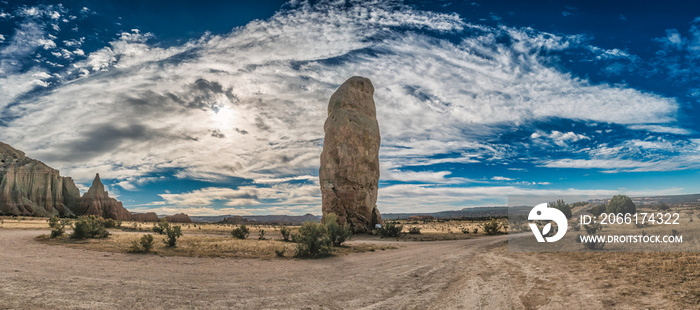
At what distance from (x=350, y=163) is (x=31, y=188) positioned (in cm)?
6947

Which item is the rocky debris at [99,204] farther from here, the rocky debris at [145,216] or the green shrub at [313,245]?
the green shrub at [313,245]

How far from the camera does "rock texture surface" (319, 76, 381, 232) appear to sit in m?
32.0

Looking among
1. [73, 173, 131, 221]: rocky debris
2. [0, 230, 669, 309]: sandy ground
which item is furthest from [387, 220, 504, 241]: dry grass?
[73, 173, 131, 221]: rocky debris

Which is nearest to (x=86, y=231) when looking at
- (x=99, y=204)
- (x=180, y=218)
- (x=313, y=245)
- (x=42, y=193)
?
(x=313, y=245)

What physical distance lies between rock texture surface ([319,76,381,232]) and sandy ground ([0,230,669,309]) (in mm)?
19708

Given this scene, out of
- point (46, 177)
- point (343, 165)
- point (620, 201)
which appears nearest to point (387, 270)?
point (343, 165)

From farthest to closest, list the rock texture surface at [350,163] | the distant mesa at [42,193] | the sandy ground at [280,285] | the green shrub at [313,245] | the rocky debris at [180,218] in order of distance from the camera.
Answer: the rocky debris at [180,218] < the distant mesa at [42,193] < the rock texture surface at [350,163] < the green shrub at [313,245] < the sandy ground at [280,285]

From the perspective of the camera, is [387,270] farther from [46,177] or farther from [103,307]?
[46,177]

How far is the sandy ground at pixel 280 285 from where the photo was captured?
6535 mm

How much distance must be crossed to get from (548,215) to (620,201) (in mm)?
29235

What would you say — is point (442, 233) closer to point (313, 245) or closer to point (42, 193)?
point (313, 245)

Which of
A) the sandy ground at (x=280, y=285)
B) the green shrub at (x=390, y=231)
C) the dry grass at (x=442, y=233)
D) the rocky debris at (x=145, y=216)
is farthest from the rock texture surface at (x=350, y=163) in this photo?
the rocky debris at (x=145, y=216)

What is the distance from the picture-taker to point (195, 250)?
A: 14.9m

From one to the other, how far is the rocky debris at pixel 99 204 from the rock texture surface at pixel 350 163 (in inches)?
2343
